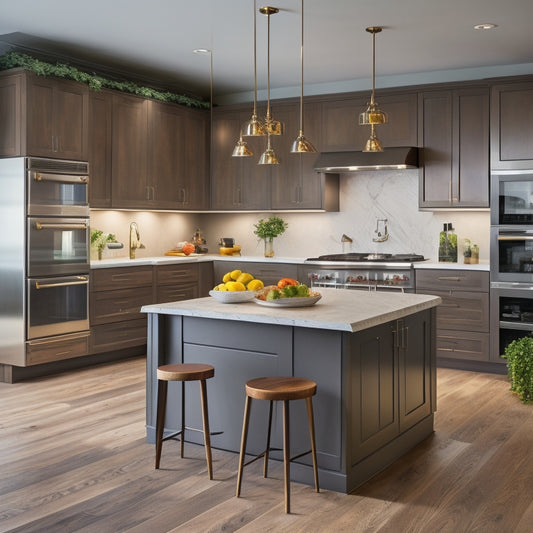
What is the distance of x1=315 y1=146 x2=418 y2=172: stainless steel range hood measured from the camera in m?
6.52

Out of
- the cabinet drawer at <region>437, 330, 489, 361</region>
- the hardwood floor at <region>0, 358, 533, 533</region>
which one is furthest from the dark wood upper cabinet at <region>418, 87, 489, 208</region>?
the hardwood floor at <region>0, 358, 533, 533</region>

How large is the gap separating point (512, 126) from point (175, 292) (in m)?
Answer: 3.55

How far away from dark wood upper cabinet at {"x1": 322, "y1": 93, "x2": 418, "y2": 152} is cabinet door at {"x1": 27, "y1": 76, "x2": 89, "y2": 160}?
2419mm

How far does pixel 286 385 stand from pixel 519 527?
116 centimetres

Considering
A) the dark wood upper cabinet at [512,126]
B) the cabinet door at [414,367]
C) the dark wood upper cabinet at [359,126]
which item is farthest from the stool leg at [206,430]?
the dark wood upper cabinet at [359,126]

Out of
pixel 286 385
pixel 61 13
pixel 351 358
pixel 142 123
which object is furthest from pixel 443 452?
pixel 142 123

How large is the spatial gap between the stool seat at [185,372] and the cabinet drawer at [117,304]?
2721mm

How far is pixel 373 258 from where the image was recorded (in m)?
6.79

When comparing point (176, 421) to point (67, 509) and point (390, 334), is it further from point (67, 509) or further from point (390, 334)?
point (390, 334)

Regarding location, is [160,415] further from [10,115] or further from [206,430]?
[10,115]

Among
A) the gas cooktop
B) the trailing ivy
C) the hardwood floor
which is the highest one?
the trailing ivy

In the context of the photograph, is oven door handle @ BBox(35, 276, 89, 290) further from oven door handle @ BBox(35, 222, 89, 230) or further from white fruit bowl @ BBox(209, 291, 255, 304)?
white fruit bowl @ BBox(209, 291, 255, 304)

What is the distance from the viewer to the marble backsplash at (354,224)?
272 inches

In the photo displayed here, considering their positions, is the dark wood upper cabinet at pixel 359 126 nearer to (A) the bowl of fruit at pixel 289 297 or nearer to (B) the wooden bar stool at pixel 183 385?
(A) the bowl of fruit at pixel 289 297
